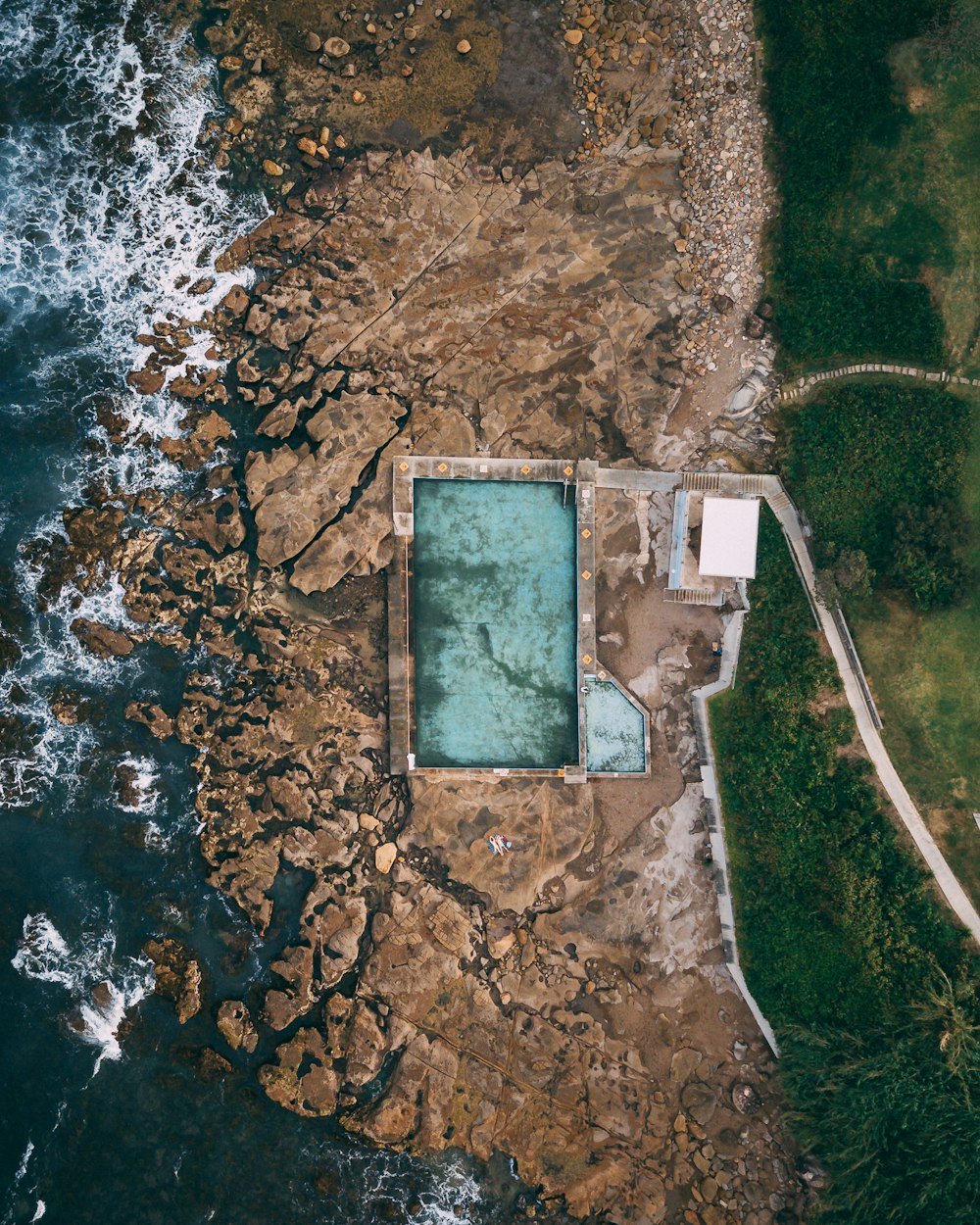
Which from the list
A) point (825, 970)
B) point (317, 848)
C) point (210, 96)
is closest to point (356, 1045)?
point (317, 848)

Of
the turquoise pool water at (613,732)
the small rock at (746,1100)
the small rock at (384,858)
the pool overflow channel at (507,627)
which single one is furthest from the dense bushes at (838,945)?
the small rock at (384,858)

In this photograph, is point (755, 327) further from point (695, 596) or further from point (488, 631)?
point (488, 631)

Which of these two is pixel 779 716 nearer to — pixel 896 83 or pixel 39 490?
pixel 896 83

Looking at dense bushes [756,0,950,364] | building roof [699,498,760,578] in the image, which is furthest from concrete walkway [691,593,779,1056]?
dense bushes [756,0,950,364]

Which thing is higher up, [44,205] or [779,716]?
[44,205]

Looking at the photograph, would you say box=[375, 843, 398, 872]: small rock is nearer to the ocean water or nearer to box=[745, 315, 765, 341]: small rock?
the ocean water

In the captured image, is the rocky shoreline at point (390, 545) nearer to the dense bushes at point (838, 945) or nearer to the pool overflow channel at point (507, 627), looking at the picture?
the pool overflow channel at point (507, 627)
